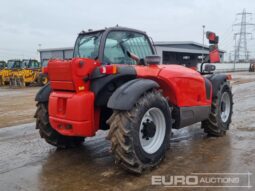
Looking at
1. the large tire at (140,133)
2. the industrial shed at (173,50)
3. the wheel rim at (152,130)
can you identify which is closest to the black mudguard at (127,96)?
the large tire at (140,133)

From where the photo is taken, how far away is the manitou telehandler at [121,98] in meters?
4.59

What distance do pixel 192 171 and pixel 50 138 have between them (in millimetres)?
2513

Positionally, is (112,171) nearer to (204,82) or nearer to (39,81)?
(204,82)

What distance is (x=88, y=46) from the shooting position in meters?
5.60

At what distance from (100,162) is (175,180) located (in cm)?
Result: 135

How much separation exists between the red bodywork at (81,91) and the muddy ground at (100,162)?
0.59m

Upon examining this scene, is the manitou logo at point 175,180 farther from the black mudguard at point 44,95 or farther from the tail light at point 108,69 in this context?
the black mudguard at point 44,95

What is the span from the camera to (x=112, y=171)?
16.1 feet

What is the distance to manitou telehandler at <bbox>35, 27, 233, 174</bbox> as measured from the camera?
4.59 m

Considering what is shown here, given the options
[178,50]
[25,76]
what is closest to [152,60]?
[25,76]

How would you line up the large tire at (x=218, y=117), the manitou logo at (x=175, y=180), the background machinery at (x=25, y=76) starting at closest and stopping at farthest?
1. the manitou logo at (x=175, y=180)
2. the large tire at (x=218, y=117)
3. the background machinery at (x=25, y=76)

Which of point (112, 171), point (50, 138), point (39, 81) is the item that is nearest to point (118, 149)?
point (112, 171)

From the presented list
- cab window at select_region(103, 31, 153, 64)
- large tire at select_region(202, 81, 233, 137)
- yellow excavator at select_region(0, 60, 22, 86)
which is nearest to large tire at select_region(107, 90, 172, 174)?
cab window at select_region(103, 31, 153, 64)

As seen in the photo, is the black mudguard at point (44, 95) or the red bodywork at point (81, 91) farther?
the black mudguard at point (44, 95)
